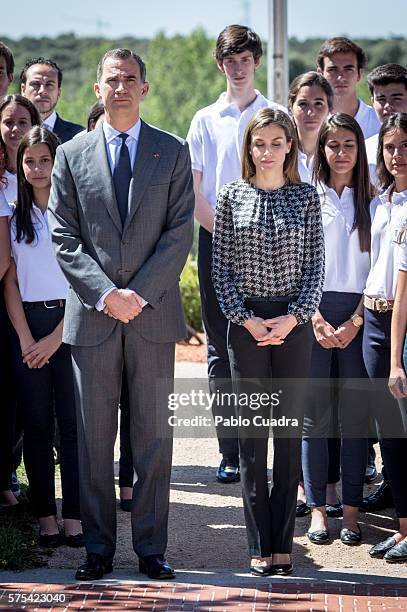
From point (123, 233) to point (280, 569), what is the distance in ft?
6.20

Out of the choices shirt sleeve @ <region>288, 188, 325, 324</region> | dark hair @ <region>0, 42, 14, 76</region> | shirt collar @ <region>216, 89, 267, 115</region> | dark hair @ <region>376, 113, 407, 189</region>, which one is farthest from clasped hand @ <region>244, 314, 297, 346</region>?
dark hair @ <region>0, 42, 14, 76</region>

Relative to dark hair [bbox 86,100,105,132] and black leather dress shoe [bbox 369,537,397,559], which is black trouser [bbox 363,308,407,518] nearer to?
black leather dress shoe [bbox 369,537,397,559]

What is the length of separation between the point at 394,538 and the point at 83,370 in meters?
1.94

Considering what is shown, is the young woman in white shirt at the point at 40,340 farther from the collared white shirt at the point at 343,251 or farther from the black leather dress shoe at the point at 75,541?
the collared white shirt at the point at 343,251

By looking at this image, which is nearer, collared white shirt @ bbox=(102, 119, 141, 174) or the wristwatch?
collared white shirt @ bbox=(102, 119, 141, 174)

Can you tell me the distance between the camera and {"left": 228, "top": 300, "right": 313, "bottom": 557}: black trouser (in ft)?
17.6

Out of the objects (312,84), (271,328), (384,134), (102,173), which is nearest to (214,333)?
Result: (312,84)

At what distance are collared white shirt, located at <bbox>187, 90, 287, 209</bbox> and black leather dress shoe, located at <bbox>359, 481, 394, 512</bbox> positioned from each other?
2.21 metres

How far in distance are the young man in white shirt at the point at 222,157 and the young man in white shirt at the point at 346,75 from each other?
1.97ft

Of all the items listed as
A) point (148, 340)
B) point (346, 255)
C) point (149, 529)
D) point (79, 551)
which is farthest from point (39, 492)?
point (346, 255)

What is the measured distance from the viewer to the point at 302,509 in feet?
21.2

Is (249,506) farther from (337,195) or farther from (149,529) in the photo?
(337,195)

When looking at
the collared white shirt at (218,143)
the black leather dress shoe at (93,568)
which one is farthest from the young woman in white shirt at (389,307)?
the collared white shirt at (218,143)

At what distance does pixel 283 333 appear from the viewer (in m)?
5.29
